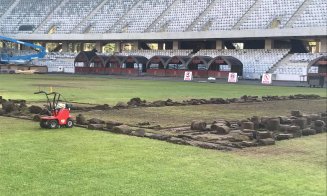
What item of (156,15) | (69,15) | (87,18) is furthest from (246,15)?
(69,15)

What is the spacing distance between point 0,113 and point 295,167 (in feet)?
39.6

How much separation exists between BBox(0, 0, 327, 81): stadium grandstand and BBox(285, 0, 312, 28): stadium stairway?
122 millimetres

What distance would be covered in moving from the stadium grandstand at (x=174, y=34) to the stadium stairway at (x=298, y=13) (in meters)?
0.12

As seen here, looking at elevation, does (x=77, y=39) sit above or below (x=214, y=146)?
above

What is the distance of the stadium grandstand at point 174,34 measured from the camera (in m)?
57.9

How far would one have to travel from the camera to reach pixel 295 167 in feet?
28.1

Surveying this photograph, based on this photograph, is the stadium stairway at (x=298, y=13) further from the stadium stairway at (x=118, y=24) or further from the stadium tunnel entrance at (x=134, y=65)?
the stadium stairway at (x=118, y=24)

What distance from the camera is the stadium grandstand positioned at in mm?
57875

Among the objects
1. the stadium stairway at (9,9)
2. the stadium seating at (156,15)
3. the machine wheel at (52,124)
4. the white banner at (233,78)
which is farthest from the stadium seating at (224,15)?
the machine wheel at (52,124)

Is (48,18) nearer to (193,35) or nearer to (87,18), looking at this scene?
(87,18)

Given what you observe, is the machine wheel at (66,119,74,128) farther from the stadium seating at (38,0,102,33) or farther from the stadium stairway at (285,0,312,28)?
the stadium seating at (38,0,102,33)

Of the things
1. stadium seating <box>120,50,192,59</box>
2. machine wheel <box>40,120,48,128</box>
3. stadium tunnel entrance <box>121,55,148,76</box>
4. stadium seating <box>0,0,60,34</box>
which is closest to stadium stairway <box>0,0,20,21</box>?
stadium seating <box>0,0,60,34</box>

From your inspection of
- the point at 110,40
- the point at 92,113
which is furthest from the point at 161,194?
the point at 110,40

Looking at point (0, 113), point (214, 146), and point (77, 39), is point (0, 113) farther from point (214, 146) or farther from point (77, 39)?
point (77, 39)
